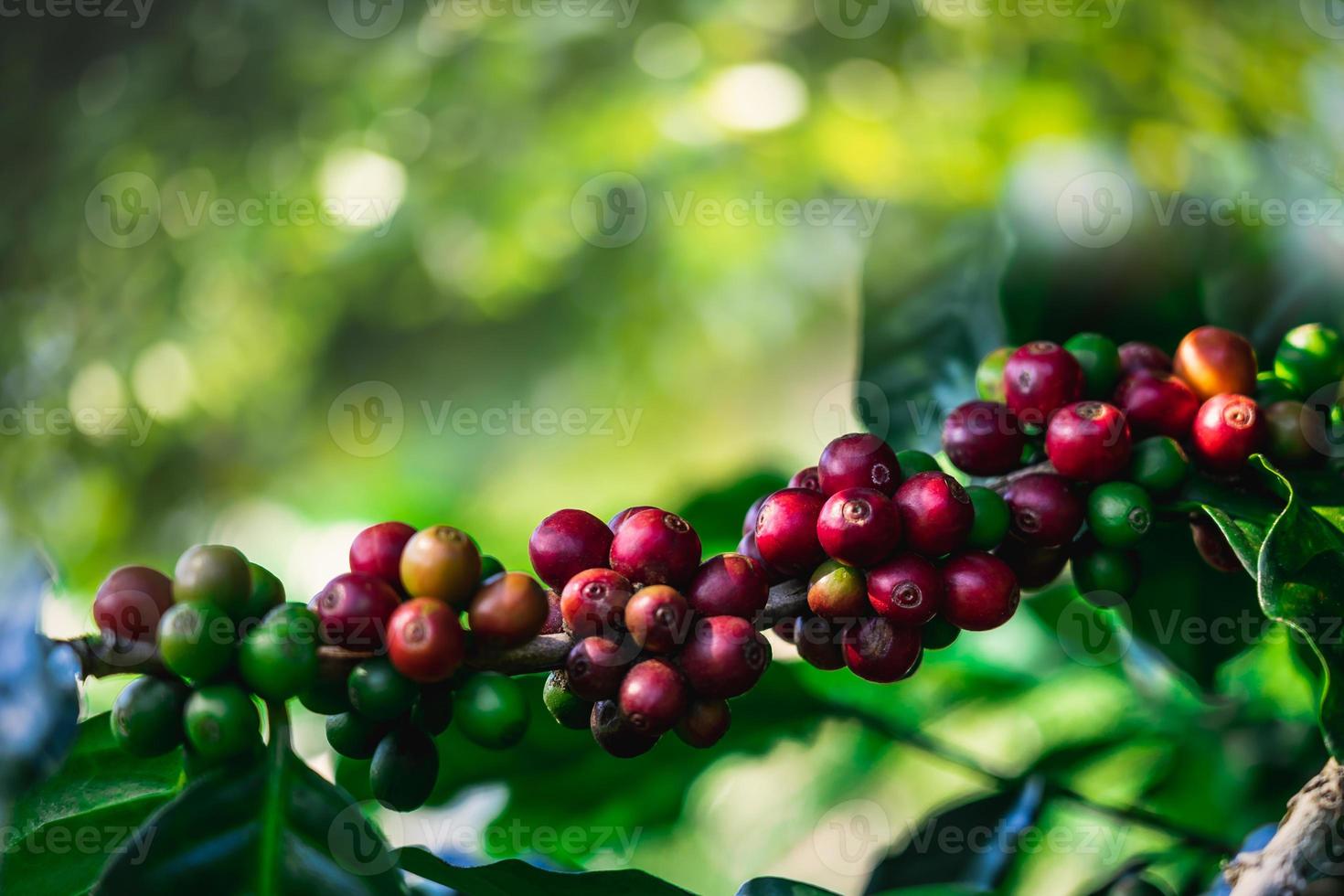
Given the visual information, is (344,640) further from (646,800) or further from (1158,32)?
(1158,32)

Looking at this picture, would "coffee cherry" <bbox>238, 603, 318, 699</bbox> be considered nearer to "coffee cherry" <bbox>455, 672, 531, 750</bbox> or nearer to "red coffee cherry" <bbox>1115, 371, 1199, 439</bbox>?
"coffee cherry" <bbox>455, 672, 531, 750</bbox>

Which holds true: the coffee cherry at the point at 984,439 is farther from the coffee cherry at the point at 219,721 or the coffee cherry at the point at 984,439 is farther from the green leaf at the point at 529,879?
the coffee cherry at the point at 219,721

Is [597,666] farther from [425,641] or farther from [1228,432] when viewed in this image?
[1228,432]

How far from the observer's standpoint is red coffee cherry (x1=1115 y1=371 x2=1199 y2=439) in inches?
23.4

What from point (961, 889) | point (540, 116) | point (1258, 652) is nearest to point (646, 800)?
point (961, 889)

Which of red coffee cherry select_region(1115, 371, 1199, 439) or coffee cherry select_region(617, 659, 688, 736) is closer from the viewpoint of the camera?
coffee cherry select_region(617, 659, 688, 736)

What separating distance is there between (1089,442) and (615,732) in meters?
0.28

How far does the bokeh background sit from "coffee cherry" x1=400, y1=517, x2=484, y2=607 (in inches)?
12.2

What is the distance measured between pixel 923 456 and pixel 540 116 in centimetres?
201

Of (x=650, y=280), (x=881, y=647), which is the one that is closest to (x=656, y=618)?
(x=881, y=647)

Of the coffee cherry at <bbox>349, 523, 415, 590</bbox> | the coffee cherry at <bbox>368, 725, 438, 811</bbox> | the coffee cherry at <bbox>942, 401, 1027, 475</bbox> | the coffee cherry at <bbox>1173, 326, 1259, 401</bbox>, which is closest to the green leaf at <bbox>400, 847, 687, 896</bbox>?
the coffee cherry at <bbox>368, 725, 438, 811</bbox>

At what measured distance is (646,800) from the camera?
2.86 ft

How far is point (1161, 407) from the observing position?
59cm

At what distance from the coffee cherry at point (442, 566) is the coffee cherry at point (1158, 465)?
0.35 m
